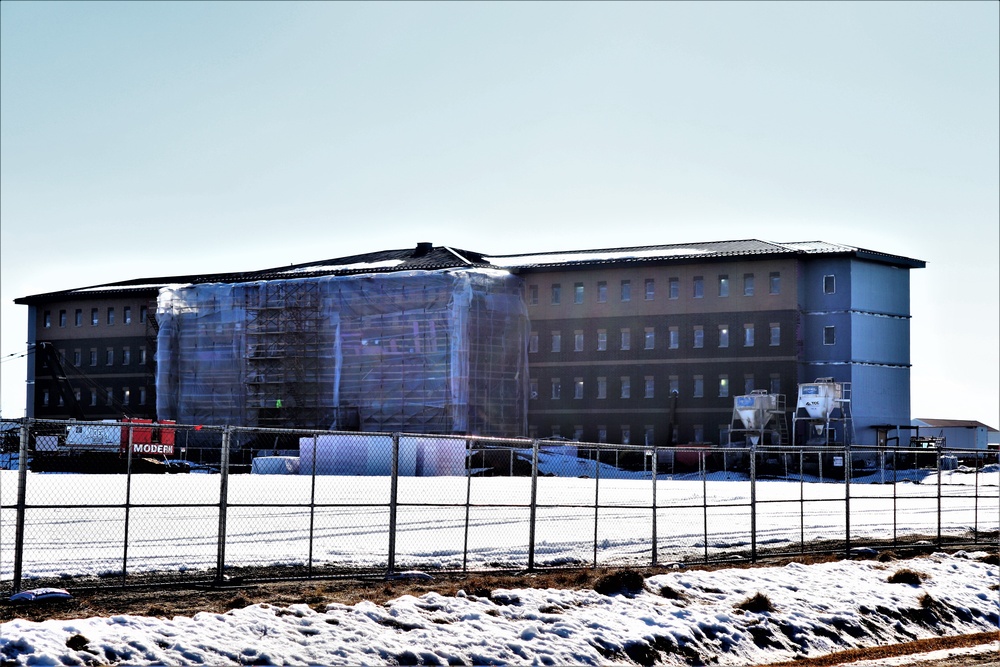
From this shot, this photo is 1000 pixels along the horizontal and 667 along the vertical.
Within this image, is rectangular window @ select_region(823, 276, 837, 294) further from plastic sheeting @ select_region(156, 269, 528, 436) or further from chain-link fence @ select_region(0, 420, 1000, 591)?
chain-link fence @ select_region(0, 420, 1000, 591)

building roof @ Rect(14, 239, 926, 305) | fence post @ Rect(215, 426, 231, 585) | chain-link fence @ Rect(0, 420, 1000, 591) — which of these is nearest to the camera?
fence post @ Rect(215, 426, 231, 585)

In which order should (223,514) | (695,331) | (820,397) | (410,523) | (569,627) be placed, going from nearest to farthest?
(569,627) → (223,514) → (410,523) → (820,397) → (695,331)

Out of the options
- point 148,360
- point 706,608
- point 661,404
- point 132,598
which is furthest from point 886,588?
point 148,360

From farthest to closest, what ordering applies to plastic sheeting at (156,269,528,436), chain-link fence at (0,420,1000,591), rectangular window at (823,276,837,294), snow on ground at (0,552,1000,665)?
rectangular window at (823,276,837,294) < plastic sheeting at (156,269,528,436) < chain-link fence at (0,420,1000,591) < snow on ground at (0,552,1000,665)

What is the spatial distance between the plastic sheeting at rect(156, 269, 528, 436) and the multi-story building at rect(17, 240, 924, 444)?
11.4ft

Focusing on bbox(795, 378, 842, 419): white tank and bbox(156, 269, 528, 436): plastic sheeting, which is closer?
bbox(795, 378, 842, 419): white tank

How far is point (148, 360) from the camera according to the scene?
10969cm

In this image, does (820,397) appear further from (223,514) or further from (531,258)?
(223,514)

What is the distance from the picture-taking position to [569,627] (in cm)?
1483

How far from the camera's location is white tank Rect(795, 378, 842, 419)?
82.1 metres

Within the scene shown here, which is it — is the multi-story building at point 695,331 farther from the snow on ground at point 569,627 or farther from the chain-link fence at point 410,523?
the snow on ground at point 569,627

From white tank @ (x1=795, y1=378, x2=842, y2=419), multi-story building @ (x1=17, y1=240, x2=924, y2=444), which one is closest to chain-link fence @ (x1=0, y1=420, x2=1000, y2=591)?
white tank @ (x1=795, y1=378, x2=842, y2=419)

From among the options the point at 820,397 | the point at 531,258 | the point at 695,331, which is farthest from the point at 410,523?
the point at 531,258

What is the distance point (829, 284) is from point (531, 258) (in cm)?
2528
